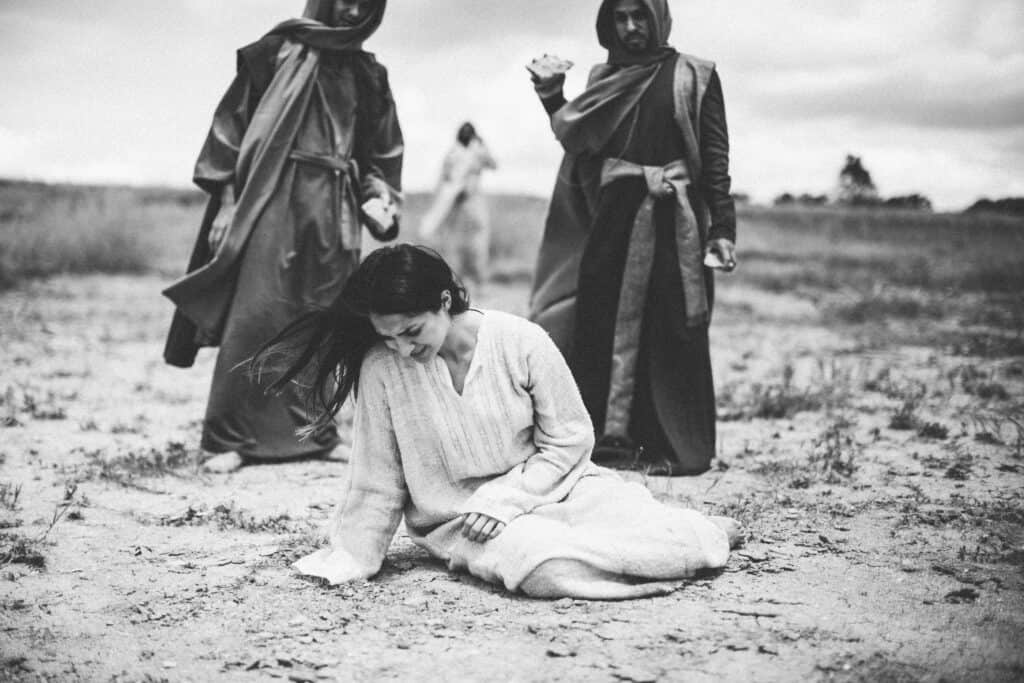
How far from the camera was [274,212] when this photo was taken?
5.00 meters

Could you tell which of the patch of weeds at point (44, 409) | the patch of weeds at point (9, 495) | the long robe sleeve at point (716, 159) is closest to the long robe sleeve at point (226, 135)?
the patch of weeds at point (9, 495)

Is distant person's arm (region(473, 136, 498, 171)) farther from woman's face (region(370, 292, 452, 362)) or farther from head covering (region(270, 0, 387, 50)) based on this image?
woman's face (region(370, 292, 452, 362))

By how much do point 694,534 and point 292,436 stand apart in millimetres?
2430

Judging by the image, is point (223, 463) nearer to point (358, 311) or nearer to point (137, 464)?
point (137, 464)

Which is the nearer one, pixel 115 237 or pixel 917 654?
pixel 917 654

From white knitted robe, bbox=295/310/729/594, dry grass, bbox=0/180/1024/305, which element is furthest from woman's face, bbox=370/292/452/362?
dry grass, bbox=0/180/1024/305

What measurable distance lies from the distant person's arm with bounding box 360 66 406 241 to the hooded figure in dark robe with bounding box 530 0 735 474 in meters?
0.83

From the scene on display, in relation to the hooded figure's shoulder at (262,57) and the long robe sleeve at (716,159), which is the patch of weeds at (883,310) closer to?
the long robe sleeve at (716,159)

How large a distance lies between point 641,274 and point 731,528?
1648 millimetres

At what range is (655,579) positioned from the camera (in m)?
3.21

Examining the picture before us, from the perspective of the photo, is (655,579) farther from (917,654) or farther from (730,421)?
(730,421)

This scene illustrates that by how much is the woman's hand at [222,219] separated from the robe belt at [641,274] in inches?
69.1

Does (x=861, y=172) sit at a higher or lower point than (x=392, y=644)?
higher

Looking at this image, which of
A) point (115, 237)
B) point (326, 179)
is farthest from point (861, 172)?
point (326, 179)
